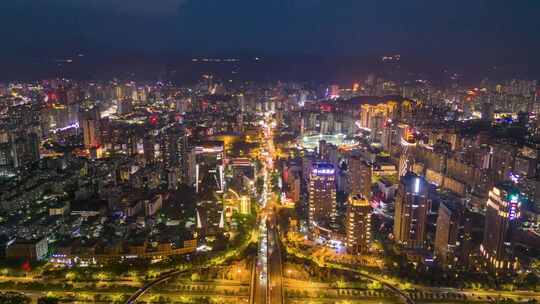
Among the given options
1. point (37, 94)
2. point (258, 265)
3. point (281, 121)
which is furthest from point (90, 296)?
point (37, 94)

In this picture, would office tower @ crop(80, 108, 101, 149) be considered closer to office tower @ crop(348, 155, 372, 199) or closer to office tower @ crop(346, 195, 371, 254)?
office tower @ crop(348, 155, 372, 199)

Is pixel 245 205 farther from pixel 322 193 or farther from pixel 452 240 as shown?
pixel 452 240

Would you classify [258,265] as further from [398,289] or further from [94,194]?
[94,194]

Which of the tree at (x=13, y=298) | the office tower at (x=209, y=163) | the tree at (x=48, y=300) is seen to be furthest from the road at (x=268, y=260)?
the tree at (x=13, y=298)

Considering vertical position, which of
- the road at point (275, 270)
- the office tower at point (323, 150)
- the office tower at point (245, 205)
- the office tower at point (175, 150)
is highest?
the office tower at point (175, 150)

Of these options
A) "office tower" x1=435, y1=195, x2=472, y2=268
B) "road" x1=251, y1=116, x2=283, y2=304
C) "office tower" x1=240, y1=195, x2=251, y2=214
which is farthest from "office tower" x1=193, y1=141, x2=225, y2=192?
"office tower" x1=435, y1=195, x2=472, y2=268

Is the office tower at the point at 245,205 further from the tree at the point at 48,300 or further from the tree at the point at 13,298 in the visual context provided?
the tree at the point at 13,298
